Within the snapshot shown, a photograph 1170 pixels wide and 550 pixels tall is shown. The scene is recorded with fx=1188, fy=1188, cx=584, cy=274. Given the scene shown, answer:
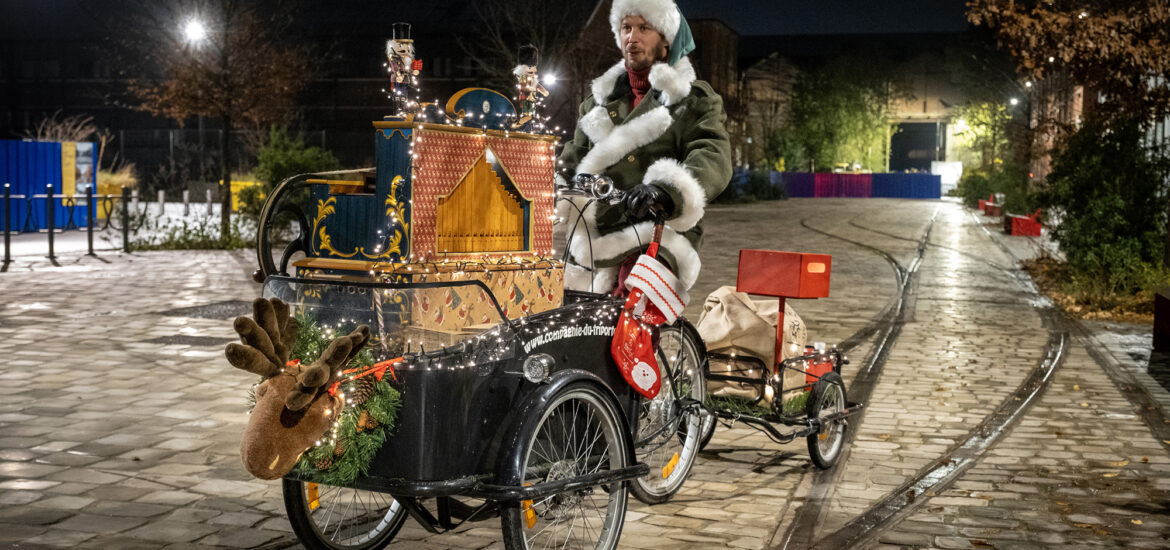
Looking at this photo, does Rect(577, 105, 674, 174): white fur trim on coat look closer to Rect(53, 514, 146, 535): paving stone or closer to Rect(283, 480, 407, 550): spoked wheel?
Rect(283, 480, 407, 550): spoked wheel

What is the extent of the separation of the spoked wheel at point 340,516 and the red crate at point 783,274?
6.78 ft

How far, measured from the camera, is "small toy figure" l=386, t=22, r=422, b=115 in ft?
12.9

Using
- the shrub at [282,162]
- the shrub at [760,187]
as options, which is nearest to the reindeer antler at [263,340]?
the shrub at [282,162]

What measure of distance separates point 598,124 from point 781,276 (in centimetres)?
125

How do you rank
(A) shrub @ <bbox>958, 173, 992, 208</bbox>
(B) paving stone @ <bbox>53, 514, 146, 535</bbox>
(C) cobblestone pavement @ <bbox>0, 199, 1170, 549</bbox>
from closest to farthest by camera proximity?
(B) paving stone @ <bbox>53, 514, 146, 535</bbox>, (C) cobblestone pavement @ <bbox>0, 199, 1170, 549</bbox>, (A) shrub @ <bbox>958, 173, 992, 208</bbox>

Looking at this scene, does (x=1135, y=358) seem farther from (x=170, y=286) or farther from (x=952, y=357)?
(x=170, y=286)

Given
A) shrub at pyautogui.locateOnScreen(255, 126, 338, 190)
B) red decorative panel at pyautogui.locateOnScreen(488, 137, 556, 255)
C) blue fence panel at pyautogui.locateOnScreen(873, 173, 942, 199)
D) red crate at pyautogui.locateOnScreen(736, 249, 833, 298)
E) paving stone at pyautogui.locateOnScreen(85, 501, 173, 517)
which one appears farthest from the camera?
blue fence panel at pyautogui.locateOnScreen(873, 173, 942, 199)

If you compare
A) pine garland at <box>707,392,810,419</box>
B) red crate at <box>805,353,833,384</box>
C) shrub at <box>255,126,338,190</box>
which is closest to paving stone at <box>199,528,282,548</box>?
pine garland at <box>707,392,810,419</box>

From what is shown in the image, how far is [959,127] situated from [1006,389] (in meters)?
63.1

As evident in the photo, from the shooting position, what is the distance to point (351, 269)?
3.97 meters

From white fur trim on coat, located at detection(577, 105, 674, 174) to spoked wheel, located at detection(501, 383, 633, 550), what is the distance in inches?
51.6

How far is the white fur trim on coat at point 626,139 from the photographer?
5.16m

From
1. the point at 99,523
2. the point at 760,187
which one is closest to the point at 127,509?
the point at 99,523

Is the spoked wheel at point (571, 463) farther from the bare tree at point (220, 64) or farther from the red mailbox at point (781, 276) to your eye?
the bare tree at point (220, 64)
